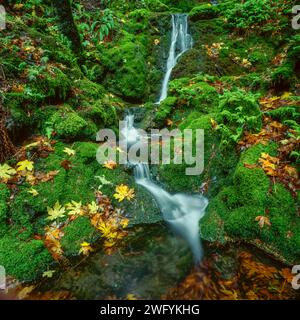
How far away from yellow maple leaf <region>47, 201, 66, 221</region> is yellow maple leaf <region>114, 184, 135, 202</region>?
40.4 inches

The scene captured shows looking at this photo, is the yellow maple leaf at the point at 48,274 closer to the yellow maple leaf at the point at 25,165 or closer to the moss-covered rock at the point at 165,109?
the yellow maple leaf at the point at 25,165

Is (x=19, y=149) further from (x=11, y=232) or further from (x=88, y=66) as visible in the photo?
(x=88, y=66)

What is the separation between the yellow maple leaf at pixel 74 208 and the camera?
4.92m

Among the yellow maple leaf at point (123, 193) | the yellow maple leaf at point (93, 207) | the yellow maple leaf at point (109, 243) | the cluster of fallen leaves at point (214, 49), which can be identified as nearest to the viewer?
the yellow maple leaf at point (109, 243)

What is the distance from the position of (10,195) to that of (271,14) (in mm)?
10874

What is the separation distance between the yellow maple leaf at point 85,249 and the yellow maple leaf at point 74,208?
1.85 ft

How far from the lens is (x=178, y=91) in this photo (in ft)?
26.4

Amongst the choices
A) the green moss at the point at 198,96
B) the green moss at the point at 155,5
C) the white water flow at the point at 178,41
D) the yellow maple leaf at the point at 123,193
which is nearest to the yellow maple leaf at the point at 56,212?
the yellow maple leaf at the point at 123,193

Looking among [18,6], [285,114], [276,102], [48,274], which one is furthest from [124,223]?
[18,6]

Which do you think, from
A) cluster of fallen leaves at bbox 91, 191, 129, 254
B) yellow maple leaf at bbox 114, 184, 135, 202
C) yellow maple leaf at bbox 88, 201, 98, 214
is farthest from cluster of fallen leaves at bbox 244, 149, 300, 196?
yellow maple leaf at bbox 88, 201, 98, 214

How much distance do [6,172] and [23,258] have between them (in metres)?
1.58

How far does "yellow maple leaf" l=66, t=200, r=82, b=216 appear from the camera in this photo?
4.92 meters

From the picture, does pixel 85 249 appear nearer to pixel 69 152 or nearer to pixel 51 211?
pixel 51 211
